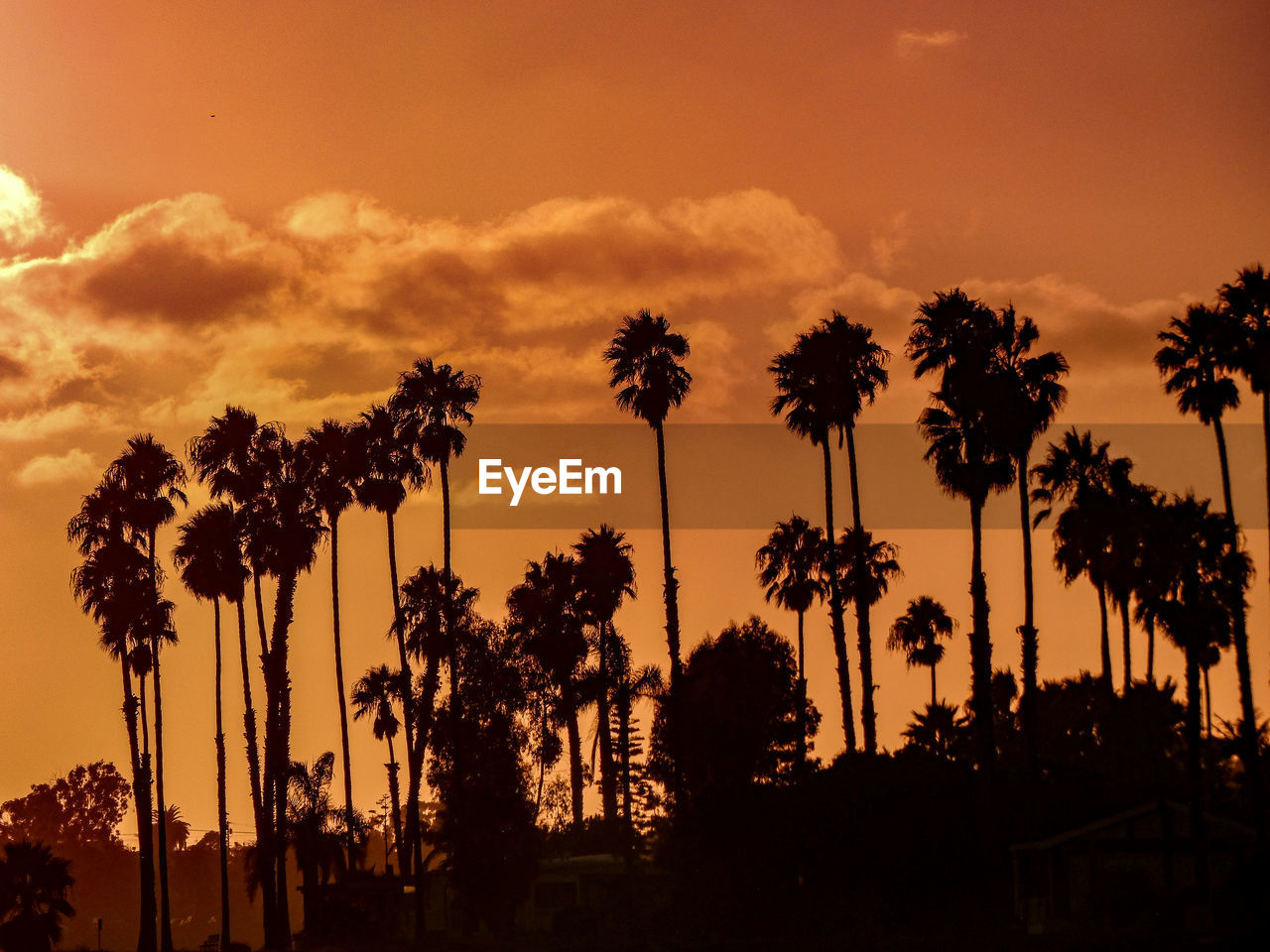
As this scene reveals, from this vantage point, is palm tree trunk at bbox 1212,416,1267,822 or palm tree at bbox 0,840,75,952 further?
palm tree at bbox 0,840,75,952

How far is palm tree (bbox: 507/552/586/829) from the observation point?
88.5m

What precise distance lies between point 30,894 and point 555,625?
91.8 feet

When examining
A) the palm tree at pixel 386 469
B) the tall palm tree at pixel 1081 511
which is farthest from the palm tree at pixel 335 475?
the tall palm tree at pixel 1081 511

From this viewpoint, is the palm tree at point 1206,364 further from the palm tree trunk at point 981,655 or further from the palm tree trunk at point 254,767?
the palm tree trunk at point 254,767

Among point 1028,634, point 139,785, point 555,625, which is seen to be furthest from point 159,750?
point 1028,634

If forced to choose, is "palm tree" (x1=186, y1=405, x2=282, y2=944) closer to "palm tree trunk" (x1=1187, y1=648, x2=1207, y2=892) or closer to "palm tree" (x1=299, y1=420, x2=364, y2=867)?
"palm tree" (x1=299, y1=420, x2=364, y2=867)

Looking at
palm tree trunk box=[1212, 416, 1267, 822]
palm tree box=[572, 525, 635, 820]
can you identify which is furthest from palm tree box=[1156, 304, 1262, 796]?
palm tree box=[572, 525, 635, 820]

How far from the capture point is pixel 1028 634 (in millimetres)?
64312

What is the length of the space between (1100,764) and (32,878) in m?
55.6

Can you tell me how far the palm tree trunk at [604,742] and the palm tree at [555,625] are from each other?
119 cm

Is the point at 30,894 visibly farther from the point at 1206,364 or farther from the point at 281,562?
the point at 1206,364

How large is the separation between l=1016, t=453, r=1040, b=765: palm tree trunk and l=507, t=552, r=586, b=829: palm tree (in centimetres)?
2827

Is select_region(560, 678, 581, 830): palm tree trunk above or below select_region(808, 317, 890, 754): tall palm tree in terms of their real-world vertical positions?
below

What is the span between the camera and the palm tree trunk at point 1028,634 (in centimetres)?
6406
